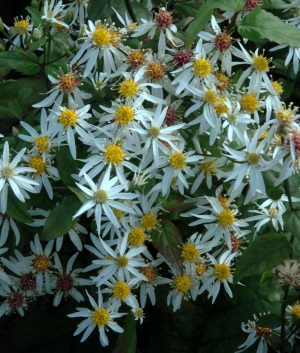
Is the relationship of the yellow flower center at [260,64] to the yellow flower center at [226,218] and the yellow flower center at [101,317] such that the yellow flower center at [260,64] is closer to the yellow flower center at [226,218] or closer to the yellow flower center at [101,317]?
the yellow flower center at [226,218]

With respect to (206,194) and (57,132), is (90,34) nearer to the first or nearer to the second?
(57,132)

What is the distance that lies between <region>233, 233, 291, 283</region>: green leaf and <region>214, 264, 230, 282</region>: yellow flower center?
132mm

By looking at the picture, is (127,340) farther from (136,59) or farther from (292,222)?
(136,59)

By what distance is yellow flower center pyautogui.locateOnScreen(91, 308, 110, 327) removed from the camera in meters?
1.09

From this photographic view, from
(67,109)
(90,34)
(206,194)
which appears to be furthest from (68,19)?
(206,194)

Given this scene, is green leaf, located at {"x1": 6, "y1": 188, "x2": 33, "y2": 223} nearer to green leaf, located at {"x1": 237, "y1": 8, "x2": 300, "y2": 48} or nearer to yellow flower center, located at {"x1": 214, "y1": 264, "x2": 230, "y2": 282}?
yellow flower center, located at {"x1": 214, "y1": 264, "x2": 230, "y2": 282}

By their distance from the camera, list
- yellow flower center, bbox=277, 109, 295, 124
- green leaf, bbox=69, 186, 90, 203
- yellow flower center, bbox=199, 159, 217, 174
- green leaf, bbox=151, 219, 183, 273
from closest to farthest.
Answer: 1. yellow flower center, bbox=277, 109, 295, 124
2. green leaf, bbox=69, 186, 90, 203
3. green leaf, bbox=151, 219, 183, 273
4. yellow flower center, bbox=199, 159, 217, 174

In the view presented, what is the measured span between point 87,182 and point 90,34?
0.33 m

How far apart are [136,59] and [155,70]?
0.04 meters

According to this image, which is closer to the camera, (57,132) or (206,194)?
(57,132)

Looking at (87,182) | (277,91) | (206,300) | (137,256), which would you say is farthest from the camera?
(206,300)

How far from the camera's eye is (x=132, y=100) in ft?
3.49

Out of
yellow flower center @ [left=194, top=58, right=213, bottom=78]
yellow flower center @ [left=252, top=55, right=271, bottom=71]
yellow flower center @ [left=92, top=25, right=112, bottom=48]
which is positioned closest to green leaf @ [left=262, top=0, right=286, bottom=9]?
yellow flower center @ [left=252, top=55, right=271, bottom=71]

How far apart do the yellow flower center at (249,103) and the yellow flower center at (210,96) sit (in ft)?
0.30
